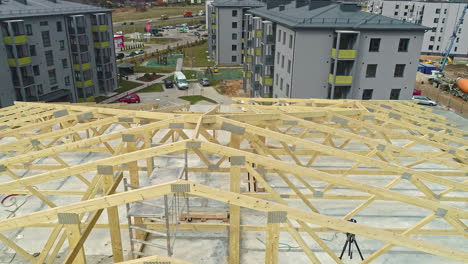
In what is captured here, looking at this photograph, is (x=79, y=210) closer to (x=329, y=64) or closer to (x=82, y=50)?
(x=329, y=64)

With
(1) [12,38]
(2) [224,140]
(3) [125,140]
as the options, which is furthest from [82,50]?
(3) [125,140]

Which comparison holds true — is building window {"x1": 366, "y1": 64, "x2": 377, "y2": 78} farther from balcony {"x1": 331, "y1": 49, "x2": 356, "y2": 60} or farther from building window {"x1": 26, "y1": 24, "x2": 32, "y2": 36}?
building window {"x1": 26, "y1": 24, "x2": 32, "y2": 36}

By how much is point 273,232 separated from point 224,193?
6.08 feet

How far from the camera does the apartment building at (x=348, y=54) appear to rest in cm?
3362

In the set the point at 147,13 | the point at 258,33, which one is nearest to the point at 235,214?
the point at 258,33

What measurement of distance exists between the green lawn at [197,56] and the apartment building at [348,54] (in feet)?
149

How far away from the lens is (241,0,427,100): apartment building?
33.6m

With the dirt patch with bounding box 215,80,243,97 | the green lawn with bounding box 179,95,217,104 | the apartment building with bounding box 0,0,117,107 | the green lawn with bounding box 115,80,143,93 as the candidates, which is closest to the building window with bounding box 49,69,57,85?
the apartment building with bounding box 0,0,117,107

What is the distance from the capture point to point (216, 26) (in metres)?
77.9

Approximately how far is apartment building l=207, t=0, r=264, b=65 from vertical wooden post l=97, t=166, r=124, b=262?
6679 centimetres

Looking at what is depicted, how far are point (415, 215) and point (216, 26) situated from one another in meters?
68.4

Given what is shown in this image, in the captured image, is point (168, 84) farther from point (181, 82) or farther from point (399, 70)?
point (399, 70)

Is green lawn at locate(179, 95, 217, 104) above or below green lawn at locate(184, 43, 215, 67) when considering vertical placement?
below

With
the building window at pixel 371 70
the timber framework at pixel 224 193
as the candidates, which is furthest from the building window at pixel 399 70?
the timber framework at pixel 224 193
